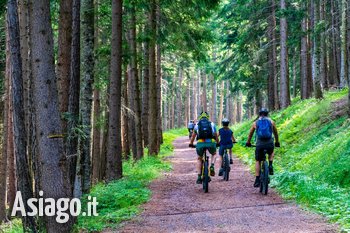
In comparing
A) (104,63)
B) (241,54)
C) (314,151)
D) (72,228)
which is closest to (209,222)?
(72,228)

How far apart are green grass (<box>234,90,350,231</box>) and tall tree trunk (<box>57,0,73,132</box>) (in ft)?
18.3

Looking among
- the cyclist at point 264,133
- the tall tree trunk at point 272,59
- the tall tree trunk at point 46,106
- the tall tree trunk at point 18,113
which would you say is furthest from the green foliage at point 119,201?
the tall tree trunk at point 272,59

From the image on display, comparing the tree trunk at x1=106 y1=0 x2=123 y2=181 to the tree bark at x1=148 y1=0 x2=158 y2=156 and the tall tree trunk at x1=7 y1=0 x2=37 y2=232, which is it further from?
the tall tree trunk at x1=7 y1=0 x2=37 y2=232

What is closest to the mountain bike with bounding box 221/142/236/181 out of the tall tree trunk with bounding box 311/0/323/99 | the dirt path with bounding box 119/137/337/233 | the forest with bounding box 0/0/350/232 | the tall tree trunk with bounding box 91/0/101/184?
the dirt path with bounding box 119/137/337/233

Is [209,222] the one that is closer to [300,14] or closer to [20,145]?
[20,145]

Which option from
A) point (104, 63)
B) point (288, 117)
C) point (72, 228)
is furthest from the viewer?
point (288, 117)

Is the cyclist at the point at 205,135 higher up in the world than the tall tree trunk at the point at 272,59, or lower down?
lower down

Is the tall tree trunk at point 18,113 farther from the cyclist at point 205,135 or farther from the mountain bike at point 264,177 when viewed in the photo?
the mountain bike at point 264,177

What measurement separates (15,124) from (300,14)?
60.2 feet

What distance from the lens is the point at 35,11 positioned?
6.48 metres

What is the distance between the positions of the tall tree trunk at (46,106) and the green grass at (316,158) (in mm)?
4549

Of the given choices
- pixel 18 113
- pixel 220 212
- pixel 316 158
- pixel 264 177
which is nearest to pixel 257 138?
pixel 264 177

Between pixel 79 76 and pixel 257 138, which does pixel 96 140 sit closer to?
pixel 257 138

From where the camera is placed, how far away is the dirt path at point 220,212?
7648mm
